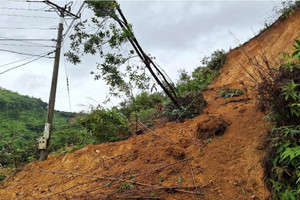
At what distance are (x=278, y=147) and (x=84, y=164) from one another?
3.78 metres

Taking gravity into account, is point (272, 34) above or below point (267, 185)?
above

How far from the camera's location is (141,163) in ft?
14.2

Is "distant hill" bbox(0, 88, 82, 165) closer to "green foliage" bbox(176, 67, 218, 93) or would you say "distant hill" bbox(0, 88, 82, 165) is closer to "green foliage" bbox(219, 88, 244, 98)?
"green foliage" bbox(176, 67, 218, 93)

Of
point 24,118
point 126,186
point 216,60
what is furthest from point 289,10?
point 24,118

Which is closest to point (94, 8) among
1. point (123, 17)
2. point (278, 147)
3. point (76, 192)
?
point (123, 17)

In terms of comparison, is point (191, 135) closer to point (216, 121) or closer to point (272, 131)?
point (216, 121)

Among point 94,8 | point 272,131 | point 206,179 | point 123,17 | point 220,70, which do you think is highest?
point 94,8

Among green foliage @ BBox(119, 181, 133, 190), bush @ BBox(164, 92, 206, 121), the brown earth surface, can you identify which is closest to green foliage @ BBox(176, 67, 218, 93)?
bush @ BBox(164, 92, 206, 121)

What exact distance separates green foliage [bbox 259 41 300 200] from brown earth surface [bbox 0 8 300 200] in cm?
24

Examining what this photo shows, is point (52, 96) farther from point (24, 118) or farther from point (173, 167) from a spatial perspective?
point (24, 118)

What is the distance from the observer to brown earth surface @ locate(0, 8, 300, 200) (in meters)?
3.33

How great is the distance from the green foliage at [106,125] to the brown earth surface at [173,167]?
825 millimetres

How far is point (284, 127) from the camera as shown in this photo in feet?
9.81

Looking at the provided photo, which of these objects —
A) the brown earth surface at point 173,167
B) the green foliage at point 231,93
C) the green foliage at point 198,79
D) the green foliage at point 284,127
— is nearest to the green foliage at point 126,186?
the brown earth surface at point 173,167
